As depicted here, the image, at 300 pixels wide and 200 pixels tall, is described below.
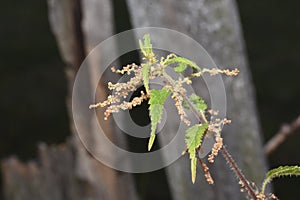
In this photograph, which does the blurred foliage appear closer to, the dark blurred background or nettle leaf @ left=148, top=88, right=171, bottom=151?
the dark blurred background

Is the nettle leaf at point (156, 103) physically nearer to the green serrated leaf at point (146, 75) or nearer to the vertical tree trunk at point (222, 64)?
the green serrated leaf at point (146, 75)

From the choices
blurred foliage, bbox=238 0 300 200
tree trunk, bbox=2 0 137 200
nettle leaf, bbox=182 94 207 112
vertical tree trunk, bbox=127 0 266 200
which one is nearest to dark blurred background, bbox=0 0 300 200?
blurred foliage, bbox=238 0 300 200

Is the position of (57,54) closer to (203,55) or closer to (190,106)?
(203,55)

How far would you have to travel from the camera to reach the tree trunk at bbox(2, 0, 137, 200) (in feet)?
5.51

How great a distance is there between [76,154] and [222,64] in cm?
70

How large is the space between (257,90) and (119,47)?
82.9 inches

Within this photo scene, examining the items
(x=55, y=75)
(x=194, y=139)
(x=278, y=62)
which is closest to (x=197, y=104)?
(x=194, y=139)

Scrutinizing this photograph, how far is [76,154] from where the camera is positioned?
6.42ft

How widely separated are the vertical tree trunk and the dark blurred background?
2073 millimetres

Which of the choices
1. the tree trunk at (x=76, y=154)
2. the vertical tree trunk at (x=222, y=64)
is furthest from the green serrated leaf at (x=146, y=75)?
the tree trunk at (x=76, y=154)

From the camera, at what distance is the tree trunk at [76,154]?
66.1 inches

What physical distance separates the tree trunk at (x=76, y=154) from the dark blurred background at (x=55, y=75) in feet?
5.11

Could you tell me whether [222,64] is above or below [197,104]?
above

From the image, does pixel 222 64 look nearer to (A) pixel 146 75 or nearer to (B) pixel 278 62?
(A) pixel 146 75
